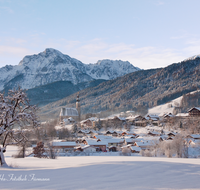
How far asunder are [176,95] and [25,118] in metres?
194

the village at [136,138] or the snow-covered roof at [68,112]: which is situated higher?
the snow-covered roof at [68,112]

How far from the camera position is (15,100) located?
56.4ft

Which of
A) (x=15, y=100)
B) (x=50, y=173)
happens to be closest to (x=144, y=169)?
(x=50, y=173)

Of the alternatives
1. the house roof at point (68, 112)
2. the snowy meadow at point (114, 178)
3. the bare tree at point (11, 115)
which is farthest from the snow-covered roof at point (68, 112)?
the snowy meadow at point (114, 178)

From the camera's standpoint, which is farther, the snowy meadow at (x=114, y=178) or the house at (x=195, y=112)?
the house at (x=195, y=112)

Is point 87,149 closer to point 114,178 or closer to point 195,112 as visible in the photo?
point 114,178

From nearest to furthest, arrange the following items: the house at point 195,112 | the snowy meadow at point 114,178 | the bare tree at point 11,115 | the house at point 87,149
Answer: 1. the snowy meadow at point 114,178
2. the bare tree at point 11,115
3. the house at point 87,149
4. the house at point 195,112

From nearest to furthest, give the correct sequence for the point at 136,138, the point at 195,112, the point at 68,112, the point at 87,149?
the point at 87,149, the point at 136,138, the point at 195,112, the point at 68,112

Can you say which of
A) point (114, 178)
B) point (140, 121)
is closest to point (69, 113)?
point (140, 121)

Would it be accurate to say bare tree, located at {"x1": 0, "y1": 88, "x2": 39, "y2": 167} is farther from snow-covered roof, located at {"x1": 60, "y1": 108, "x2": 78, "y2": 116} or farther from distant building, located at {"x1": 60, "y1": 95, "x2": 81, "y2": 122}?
snow-covered roof, located at {"x1": 60, "y1": 108, "x2": 78, "y2": 116}

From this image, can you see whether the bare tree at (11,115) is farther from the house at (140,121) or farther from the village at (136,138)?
the house at (140,121)

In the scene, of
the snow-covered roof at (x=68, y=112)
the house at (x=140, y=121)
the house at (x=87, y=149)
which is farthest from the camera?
the snow-covered roof at (x=68, y=112)

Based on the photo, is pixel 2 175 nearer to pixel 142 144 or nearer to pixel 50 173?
pixel 50 173

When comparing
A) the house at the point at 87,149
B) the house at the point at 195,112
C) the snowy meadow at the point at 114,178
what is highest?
the house at the point at 195,112
